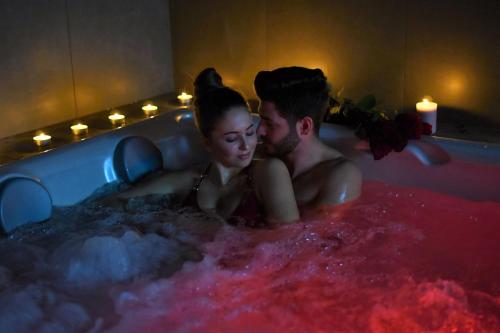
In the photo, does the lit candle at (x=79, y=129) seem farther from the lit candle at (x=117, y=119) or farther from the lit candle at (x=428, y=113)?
the lit candle at (x=428, y=113)

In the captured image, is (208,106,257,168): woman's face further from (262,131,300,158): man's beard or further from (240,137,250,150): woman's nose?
(262,131,300,158): man's beard

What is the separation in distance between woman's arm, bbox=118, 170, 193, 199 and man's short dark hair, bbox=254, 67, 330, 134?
37 cm

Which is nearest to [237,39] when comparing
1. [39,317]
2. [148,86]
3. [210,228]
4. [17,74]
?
[148,86]

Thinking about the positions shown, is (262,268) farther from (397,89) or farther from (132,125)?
(397,89)

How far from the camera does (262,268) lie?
178 centimetres

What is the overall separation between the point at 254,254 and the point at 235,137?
13.1 inches

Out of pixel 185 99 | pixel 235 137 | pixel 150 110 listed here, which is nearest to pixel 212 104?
pixel 235 137

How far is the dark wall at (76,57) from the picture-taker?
2398 millimetres

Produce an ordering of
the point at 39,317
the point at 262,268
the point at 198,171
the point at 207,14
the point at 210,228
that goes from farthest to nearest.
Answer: the point at 207,14 → the point at 198,171 → the point at 210,228 → the point at 262,268 → the point at 39,317

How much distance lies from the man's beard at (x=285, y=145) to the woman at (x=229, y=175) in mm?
95

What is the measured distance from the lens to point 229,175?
2.00 m

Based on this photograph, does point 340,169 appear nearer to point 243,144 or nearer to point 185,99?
point 243,144

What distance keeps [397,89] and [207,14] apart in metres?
0.94

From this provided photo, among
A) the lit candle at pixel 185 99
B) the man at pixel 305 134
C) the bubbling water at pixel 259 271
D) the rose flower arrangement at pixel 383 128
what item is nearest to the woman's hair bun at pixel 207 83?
the man at pixel 305 134
